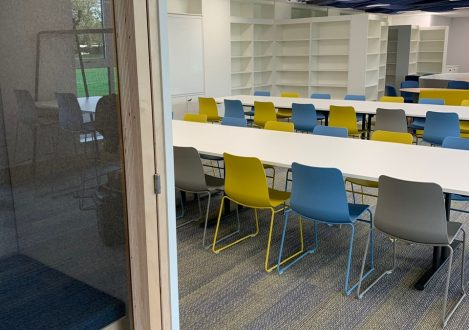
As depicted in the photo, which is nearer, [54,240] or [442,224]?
[54,240]

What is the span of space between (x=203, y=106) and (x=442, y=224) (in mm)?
5506

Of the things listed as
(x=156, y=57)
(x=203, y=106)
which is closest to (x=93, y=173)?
(x=156, y=57)

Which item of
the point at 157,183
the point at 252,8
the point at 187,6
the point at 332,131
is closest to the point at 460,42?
the point at 252,8

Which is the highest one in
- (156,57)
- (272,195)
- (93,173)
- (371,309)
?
(156,57)

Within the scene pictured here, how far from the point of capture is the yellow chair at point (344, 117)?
20.3 feet

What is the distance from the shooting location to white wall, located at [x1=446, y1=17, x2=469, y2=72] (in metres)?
18.4

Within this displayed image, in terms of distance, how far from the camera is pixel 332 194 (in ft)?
9.62

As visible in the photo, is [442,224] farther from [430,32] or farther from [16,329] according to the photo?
[430,32]

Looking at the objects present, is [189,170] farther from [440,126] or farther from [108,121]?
[440,126]

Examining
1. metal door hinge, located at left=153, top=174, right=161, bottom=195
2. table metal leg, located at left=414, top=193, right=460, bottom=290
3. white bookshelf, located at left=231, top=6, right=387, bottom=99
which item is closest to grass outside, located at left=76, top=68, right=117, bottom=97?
metal door hinge, located at left=153, top=174, right=161, bottom=195

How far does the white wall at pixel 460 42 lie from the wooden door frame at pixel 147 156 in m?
19.4

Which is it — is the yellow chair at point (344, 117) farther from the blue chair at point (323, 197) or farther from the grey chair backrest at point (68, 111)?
the grey chair backrest at point (68, 111)

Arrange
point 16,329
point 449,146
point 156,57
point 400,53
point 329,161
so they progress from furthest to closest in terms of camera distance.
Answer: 1. point 400,53
2. point 449,146
3. point 329,161
4. point 156,57
5. point 16,329

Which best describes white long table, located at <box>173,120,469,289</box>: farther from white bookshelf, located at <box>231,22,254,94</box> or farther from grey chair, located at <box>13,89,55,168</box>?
white bookshelf, located at <box>231,22,254,94</box>
